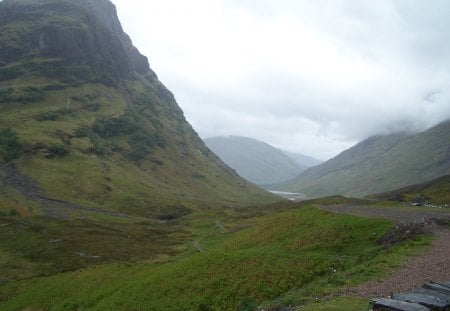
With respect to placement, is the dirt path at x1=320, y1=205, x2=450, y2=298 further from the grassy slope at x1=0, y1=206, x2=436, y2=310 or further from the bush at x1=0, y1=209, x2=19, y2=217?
the bush at x1=0, y1=209, x2=19, y2=217

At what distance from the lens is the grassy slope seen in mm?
35219

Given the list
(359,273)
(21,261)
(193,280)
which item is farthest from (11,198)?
(359,273)

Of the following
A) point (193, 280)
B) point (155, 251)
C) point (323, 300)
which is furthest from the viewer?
point (155, 251)

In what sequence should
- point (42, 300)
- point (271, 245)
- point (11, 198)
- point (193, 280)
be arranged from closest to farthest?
point (193, 280) < point (271, 245) < point (42, 300) < point (11, 198)

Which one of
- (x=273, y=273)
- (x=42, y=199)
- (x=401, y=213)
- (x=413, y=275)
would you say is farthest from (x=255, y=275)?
(x=42, y=199)

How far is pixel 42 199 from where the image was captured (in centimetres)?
17875

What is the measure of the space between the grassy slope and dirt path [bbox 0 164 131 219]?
103422 mm

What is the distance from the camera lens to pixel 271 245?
48.6 metres

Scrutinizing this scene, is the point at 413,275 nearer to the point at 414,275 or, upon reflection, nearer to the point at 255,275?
the point at 414,275

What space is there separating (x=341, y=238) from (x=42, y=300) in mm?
40957

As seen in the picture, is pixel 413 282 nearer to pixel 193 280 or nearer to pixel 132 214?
pixel 193 280

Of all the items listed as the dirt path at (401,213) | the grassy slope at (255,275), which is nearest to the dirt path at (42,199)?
the grassy slope at (255,275)

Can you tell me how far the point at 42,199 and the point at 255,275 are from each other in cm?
16328

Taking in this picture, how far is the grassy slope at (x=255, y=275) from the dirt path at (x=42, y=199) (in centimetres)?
10342
